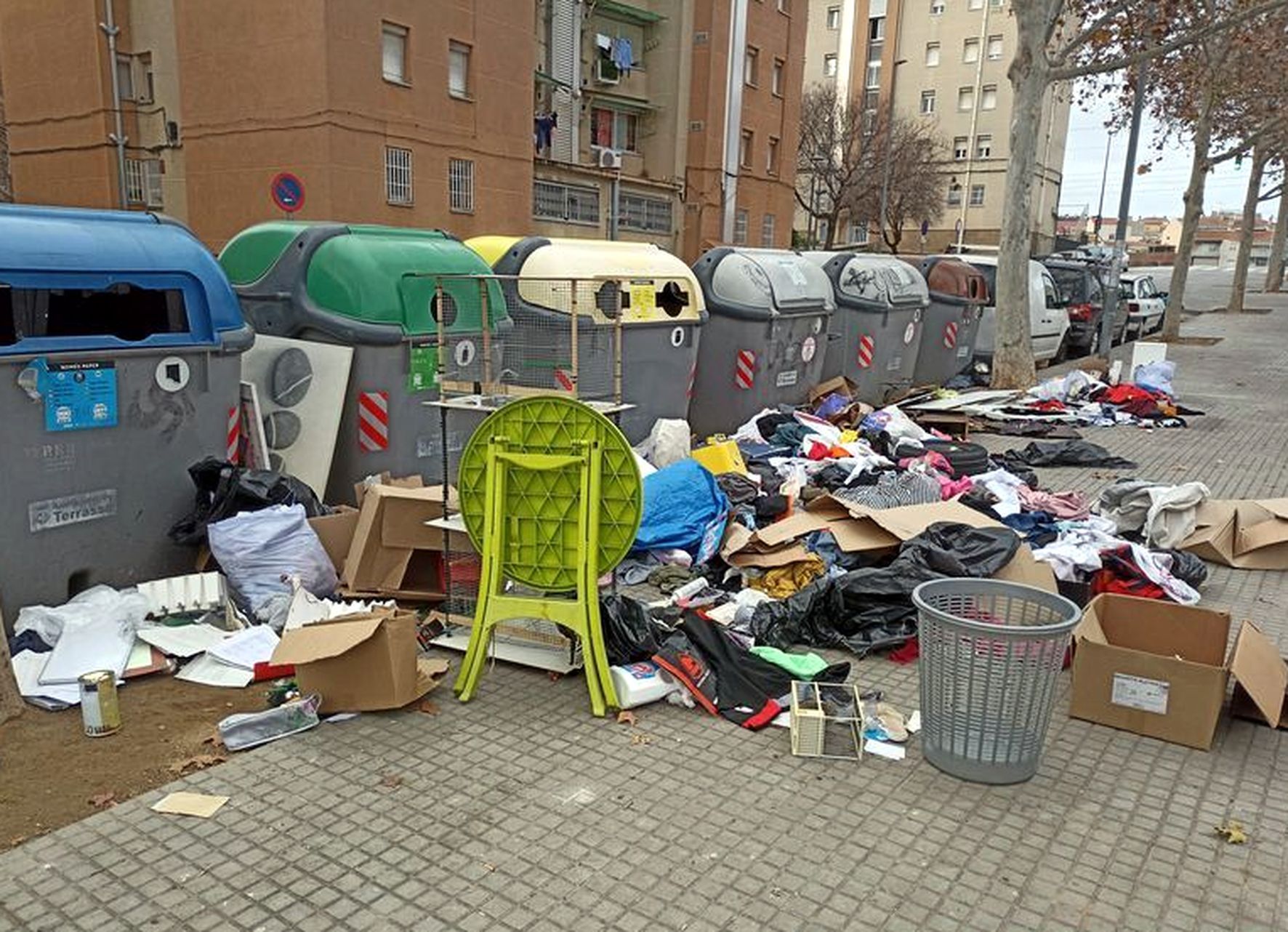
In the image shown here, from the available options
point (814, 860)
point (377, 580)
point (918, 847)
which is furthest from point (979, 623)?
point (377, 580)

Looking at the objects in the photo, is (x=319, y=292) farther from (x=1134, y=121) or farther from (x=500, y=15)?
(x=500, y=15)

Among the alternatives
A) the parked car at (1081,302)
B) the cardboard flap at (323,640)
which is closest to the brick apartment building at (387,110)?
the parked car at (1081,302)

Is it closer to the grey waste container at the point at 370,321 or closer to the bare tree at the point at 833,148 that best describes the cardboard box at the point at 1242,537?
the grey waste container at the point at 370,321

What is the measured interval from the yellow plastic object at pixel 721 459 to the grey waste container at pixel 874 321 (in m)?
4.20

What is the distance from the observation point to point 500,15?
74.3 feet

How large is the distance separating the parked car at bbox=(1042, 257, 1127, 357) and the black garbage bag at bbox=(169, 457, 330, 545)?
15.8 m

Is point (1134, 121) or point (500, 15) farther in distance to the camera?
point (500, 15)

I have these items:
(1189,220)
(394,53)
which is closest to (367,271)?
(394,53)

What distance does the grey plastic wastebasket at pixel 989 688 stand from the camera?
3287mm

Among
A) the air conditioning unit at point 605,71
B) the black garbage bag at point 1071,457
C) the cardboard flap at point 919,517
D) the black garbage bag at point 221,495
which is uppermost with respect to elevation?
the air conditioning unit at point 605,71

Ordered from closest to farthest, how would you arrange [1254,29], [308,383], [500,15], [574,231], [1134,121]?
[308,383], [1134,121], [1254,29], [500,15], [574,231]

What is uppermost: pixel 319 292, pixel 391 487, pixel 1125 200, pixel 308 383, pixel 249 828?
pixel 1125 200

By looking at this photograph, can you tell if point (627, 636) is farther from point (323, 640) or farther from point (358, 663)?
point (323, 640)

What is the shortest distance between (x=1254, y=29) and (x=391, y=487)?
862 inches
